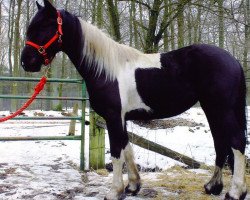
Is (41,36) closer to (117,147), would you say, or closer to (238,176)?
(117,147)

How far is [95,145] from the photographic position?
5020mm

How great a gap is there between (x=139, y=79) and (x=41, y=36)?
1.06 m

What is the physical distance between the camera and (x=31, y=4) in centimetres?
2034

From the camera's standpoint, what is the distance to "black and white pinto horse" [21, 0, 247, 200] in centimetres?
321

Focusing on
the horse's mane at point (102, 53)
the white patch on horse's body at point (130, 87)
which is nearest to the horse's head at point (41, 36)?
the horse's mane at point (102, 53)

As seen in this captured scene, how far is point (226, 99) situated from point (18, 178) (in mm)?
2683

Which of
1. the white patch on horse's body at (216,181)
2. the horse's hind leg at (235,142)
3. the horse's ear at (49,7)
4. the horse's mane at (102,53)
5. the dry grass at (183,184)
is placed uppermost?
the horse's ear at (49,7)

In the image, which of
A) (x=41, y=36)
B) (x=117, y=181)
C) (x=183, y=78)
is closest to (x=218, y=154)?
(x=183, y=78)

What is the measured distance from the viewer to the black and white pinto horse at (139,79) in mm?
3213

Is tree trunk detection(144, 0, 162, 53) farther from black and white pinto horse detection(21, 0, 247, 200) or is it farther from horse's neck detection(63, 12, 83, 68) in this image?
horse's neck detection(63, 12, 83, 68)

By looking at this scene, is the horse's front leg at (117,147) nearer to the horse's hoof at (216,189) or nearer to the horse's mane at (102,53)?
the horse's mane at (102,53)

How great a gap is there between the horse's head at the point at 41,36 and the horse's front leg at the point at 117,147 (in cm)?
92

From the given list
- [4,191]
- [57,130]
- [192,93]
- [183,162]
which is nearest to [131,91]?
[192,93]

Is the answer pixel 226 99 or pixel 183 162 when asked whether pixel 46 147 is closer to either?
pixel 183 162
